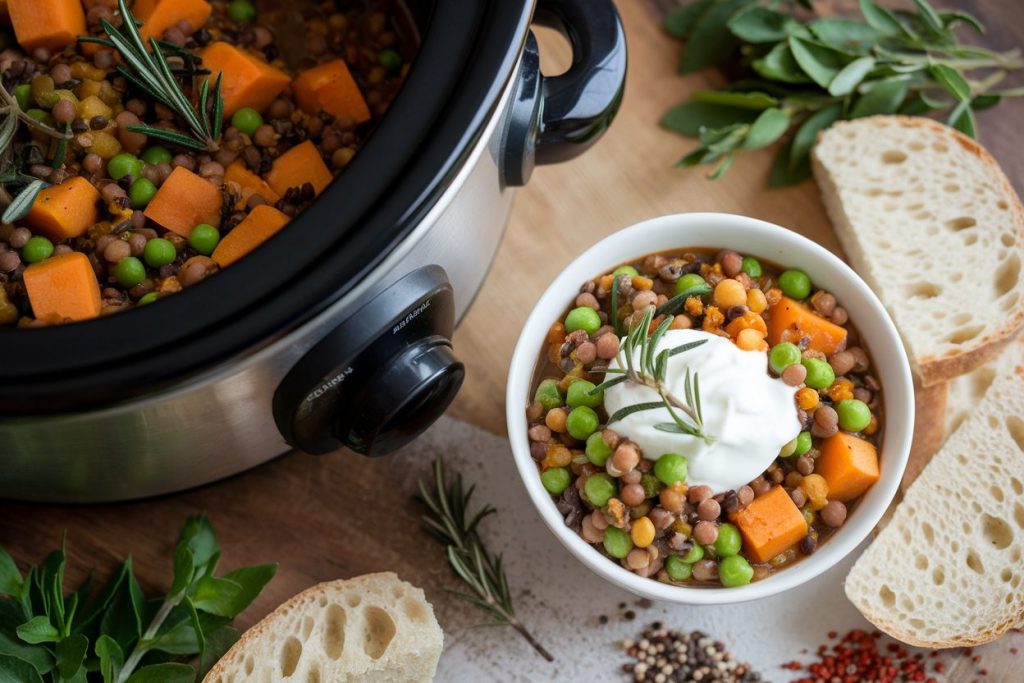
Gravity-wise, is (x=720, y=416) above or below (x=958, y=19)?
below

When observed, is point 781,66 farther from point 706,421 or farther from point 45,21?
point 45,21

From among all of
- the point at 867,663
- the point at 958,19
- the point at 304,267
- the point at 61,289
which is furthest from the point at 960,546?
the point at 61,289

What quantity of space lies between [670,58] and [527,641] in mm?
1028

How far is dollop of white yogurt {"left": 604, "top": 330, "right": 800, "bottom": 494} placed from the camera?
1.30 meters

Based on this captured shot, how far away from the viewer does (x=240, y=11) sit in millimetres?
1502

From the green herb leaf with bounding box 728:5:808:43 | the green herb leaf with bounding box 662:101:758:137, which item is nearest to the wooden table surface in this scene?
the green herb leaf with bounding box 662:101:758:137

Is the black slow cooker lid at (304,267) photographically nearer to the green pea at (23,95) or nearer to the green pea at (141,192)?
the green pea at (141,192)

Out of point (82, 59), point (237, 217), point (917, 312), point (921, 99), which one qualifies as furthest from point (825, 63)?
point (82, 59)

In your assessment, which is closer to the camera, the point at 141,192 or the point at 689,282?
the point at 141,192

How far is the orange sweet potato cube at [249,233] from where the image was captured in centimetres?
126

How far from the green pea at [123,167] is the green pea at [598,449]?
0.69m

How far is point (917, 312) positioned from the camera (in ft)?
5.33

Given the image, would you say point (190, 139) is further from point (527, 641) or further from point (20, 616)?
point (527, 641)

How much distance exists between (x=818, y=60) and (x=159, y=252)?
111cm
